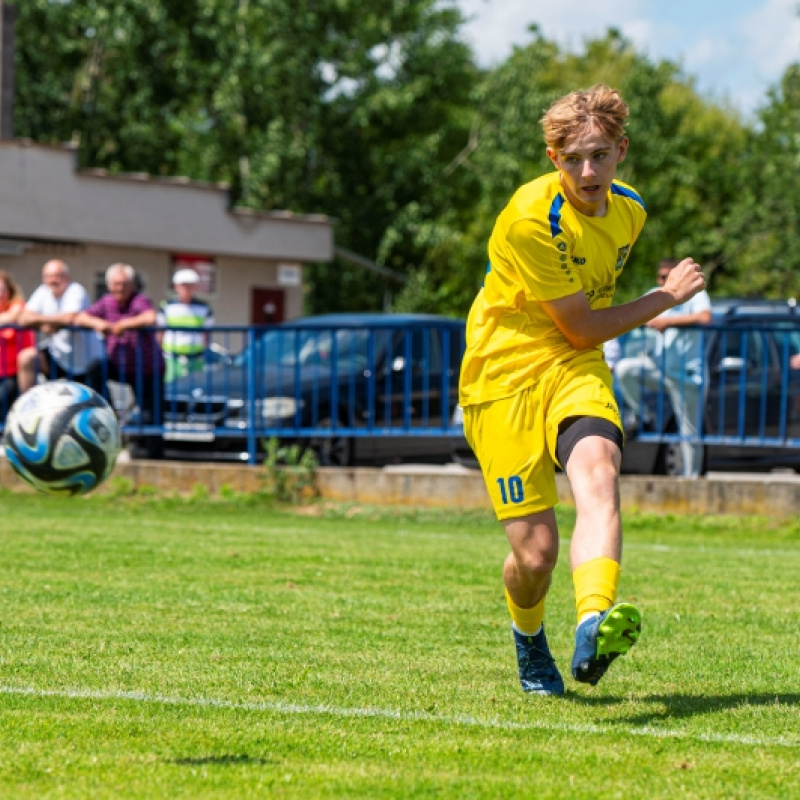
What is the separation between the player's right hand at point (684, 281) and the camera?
5.71 metres

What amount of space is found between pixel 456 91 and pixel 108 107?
9.84 m

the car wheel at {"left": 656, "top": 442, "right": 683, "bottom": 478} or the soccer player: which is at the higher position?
the soccer player

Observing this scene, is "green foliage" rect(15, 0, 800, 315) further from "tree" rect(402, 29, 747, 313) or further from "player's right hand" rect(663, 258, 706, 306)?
"player's right hand" rect(663, 258, 706, 306)

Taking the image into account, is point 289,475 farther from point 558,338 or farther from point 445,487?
point 558,338

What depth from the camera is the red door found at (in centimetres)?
3581

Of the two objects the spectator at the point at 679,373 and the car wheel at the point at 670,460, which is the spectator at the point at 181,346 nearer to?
the spectator at the point at 679,373

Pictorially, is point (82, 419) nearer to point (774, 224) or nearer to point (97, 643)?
point (97, 643)

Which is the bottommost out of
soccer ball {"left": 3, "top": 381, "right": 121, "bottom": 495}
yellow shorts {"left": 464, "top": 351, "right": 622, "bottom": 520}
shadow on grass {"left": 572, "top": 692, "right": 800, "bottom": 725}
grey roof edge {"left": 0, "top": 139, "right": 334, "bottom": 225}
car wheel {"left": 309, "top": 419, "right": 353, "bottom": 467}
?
car wheel {"left": 309, "top": 419, "right": 353, "bottom": 467}

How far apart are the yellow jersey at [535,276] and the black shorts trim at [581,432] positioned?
0.78 ft

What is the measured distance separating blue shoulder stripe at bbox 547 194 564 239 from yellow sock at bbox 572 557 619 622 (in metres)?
1.17

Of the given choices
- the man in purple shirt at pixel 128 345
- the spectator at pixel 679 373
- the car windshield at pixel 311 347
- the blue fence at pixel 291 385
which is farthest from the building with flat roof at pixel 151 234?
the spectator at pixel 679 373

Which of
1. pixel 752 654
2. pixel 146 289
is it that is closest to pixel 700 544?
pixel 752 654

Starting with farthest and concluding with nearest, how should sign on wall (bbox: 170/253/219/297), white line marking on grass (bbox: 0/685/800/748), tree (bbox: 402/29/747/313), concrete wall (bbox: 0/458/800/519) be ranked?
1. tree (bbox: 402/29/747/313)
2. sign on wall (bbox: 170/253/219/297)
3. concrete wall (bbox: 0/458/800/519)
4. white line marking on grass (bbox: 0/685/800/748)

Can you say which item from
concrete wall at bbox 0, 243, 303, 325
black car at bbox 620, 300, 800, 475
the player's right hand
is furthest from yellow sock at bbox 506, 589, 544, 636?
concrete wall at bbox 0, 243, 303, 325
